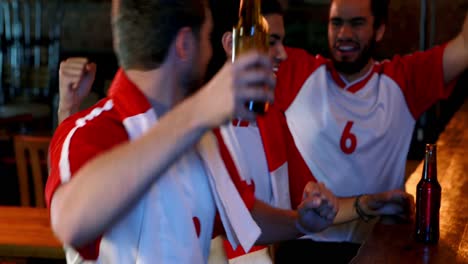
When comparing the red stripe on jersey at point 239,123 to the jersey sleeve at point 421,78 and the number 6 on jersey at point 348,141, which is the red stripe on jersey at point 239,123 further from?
the jersey sleeve at point 421,78

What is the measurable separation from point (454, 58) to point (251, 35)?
5.24 ft

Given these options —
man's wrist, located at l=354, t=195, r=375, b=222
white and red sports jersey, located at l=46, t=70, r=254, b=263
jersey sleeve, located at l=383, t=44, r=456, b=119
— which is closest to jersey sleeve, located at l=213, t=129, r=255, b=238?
white and red sports jersey, located at l=46, t=70, r=254, b=263

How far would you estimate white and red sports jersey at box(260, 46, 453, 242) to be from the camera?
279cm

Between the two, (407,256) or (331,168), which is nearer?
(407,256)

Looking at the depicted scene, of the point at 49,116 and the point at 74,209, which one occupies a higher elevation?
the point at 74,209

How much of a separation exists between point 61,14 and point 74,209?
7.09m

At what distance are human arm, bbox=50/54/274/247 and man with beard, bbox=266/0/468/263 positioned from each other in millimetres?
1484

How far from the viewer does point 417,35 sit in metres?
7.18

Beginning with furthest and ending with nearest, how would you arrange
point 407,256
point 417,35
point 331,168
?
point 417,35
point 331,168
point 407,256

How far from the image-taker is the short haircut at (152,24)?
4.84 ft

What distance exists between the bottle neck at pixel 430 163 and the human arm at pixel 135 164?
3.00 feet

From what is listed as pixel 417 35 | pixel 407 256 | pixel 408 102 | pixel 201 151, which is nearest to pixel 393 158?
pixel 408 102

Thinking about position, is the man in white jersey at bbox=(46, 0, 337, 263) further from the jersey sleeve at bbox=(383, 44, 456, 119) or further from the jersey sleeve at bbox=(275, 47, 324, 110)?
the jersey sleeve at bbox=(383, 44, 456, 119)

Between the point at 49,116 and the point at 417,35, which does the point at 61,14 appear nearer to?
the point at 49,116
